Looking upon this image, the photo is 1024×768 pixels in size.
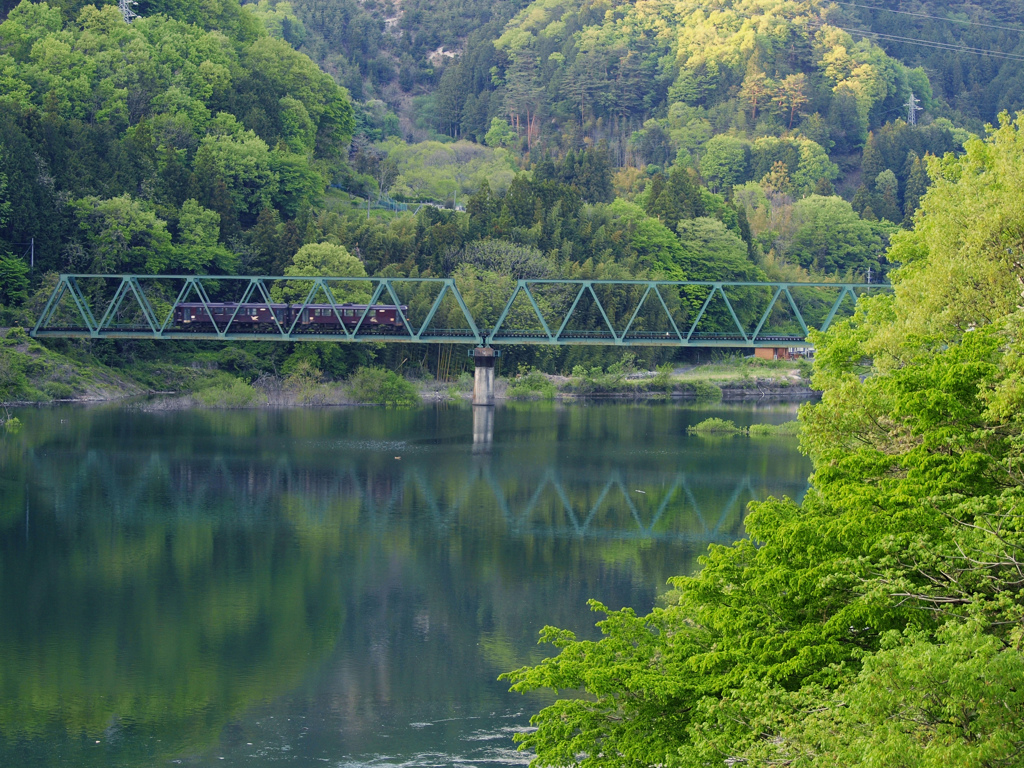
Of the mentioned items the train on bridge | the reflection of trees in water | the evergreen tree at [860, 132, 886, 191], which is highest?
the evergreen tree at [860, 132, 886, 191]

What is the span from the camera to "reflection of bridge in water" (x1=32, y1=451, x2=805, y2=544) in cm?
3569

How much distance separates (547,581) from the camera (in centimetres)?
2880

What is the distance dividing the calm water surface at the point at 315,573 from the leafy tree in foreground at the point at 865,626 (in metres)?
4.69

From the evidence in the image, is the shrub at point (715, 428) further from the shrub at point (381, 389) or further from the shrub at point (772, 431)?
the shrub at point (381, 389)

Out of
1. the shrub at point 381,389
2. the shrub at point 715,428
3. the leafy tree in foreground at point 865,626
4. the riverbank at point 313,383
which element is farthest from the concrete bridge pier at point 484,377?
the leafy tree in foreground at point 865,626

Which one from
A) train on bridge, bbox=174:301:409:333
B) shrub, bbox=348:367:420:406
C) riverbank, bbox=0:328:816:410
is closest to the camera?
riverbank, bbox=0:328:816:410

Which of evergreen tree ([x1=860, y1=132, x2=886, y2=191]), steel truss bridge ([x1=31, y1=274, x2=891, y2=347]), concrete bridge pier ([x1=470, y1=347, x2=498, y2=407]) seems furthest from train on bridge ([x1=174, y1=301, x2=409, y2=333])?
evergreen tree ([x1=860, y1=132, x2=886, y2=191])

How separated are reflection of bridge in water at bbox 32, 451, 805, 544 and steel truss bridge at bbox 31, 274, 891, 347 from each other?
21.0 m

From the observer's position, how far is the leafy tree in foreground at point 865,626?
32.9 feet

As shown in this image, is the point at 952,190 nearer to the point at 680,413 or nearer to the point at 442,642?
the point at 442,642

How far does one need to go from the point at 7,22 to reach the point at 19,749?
271 feet

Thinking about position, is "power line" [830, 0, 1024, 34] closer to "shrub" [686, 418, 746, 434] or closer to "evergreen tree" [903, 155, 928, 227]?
"evergreen tree" [903, 155, 928, 227]

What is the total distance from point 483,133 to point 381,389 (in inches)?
3948

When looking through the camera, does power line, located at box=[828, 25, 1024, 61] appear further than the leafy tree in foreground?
Yes
